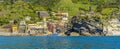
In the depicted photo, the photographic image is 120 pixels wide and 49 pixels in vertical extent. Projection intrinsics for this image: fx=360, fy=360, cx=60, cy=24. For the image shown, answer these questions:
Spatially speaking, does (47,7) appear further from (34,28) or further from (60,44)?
(60,44)

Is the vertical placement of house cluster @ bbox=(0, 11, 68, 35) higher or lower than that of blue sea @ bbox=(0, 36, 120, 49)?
lower

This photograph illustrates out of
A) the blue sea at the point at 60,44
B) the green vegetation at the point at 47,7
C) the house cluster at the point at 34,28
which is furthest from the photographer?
the green vegetation at the point at 47,7

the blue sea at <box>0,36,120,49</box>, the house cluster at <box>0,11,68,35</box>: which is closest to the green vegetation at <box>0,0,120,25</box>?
the house cluster at <box>0,11,68,35</box>

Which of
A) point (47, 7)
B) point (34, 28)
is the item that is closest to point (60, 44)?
point (34, 28)

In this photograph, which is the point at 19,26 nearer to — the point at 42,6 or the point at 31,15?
the point at 31,15

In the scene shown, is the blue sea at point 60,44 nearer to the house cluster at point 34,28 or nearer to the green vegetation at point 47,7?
the house cluster at point 34,28

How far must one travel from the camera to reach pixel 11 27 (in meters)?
143

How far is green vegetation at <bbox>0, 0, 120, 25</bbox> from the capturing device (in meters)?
158

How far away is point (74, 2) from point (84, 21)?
49359mm

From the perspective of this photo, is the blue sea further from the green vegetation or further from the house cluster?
the green vegetation

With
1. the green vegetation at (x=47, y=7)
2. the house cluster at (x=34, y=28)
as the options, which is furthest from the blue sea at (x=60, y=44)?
the green vegetation at (x=47, y=7)

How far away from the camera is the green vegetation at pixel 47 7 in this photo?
15788 centimetres

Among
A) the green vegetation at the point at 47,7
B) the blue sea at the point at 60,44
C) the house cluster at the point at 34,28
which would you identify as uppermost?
the blue sea at the point at 60,44

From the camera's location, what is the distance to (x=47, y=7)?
590 ft
